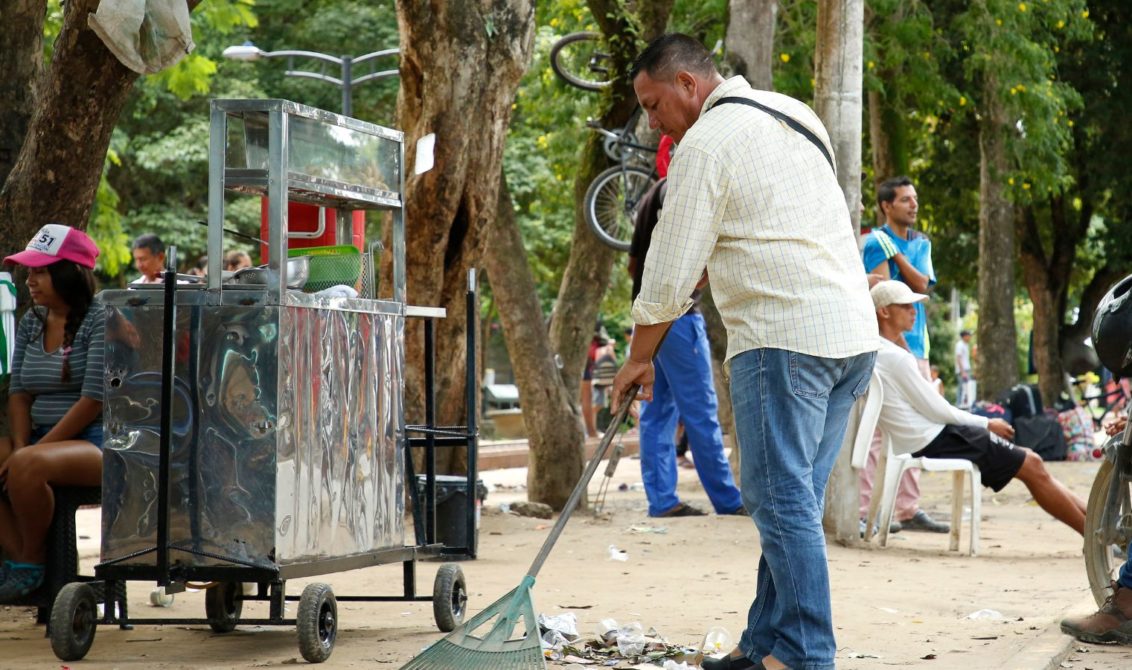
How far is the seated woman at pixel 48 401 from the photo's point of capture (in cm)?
567

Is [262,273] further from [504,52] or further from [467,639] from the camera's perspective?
[504,52]

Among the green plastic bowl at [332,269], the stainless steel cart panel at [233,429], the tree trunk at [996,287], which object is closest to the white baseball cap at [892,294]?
the green plastic bowl at [332,269]

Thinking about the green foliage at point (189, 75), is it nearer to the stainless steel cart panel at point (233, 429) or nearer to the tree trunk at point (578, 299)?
the tree trunk at point (578, 299)

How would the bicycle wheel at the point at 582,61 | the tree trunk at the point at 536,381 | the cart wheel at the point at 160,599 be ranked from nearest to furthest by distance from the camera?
the cart wheel at the point at 160,599
the tree trunk at the point at 536,381
the bicycle wheel at the point at 582,61

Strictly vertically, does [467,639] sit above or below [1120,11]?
below

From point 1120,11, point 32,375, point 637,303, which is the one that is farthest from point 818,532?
point 1120,11

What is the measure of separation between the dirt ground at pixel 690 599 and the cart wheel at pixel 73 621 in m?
0.06

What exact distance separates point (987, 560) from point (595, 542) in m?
2.25

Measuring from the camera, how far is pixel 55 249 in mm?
5953

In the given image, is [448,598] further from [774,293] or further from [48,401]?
[774,293]

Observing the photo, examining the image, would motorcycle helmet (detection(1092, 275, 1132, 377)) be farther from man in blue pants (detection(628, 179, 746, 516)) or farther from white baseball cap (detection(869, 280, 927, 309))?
man in blue pants (detection(628, 179, 746, 516))

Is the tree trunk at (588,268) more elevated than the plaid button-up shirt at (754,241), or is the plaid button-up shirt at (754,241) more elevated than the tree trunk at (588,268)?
the tree trunk at (588,268)

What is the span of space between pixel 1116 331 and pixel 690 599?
219 centimetres

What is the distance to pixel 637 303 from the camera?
441 centimetres
